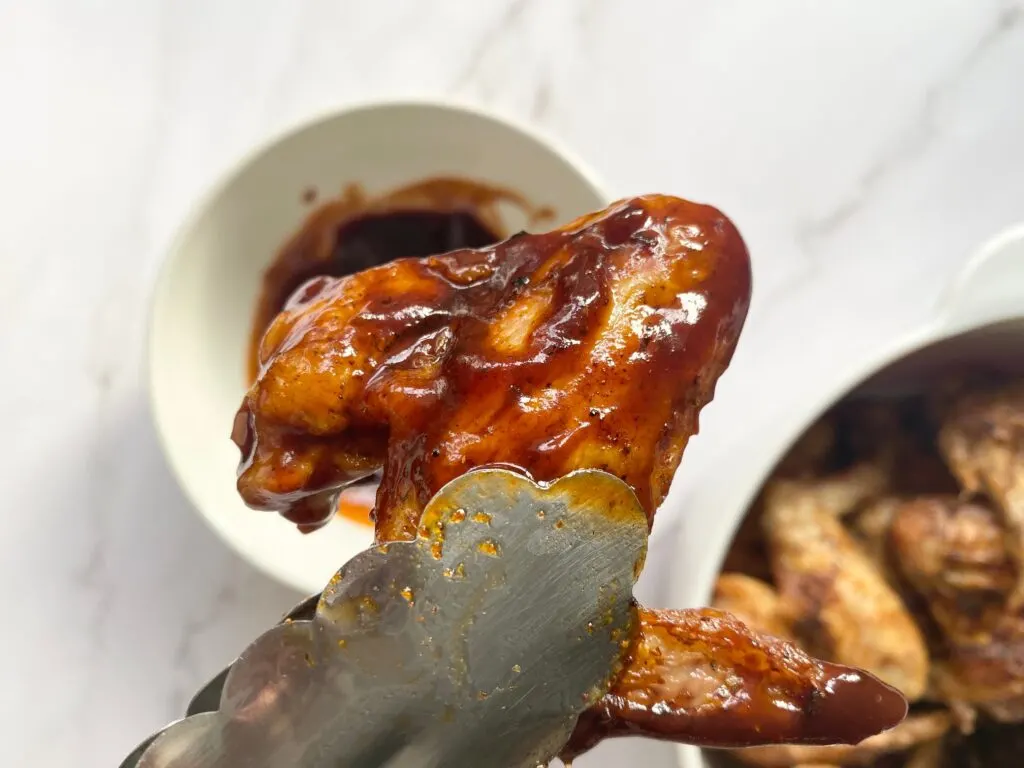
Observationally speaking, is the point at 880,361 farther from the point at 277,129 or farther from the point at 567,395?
the point at 277,129

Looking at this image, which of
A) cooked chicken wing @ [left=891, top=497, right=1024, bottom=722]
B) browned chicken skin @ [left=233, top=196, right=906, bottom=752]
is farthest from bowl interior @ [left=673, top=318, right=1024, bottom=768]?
browned chicken skin @ [left=233, top=196, right=906, bottom=752]

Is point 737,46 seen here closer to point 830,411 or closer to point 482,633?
point 830,411

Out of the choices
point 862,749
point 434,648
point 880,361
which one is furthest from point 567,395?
point 862,749

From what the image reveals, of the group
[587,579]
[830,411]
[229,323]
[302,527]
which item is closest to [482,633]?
[587,579]

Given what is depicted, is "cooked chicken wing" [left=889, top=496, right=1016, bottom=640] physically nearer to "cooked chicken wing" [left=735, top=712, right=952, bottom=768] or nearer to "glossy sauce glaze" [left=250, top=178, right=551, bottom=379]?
"cooked chicken wing" [left=735, top=712, right=952, bottom=768]

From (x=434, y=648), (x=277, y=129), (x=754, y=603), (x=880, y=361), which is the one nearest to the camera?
(x=434, y=648)

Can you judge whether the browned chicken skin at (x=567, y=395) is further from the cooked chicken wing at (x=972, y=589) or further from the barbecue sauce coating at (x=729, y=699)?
the cooked chicken wing at (x=972, y=589)
